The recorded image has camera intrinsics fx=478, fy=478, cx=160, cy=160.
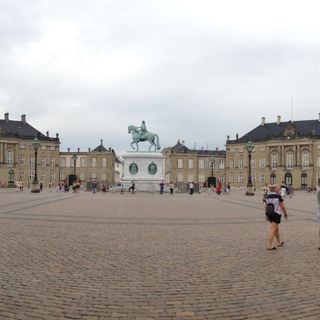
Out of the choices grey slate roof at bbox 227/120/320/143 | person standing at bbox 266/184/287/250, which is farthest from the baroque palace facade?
person standing at bbox 266/184/287/250

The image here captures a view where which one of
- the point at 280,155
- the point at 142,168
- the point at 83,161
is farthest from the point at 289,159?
the point at 142,168

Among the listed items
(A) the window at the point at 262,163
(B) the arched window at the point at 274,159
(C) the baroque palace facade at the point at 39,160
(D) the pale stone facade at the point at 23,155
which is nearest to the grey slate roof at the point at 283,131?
(B) the arched window at the point at 274,159

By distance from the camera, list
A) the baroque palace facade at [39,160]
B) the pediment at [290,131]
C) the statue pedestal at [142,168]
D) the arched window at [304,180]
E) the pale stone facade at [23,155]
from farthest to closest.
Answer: the baroque palace facade at [39,160], the pale stone facade at [23,155], the pediment at [290,131], the arched window at [304,180], the statue pedestal at [142,168]

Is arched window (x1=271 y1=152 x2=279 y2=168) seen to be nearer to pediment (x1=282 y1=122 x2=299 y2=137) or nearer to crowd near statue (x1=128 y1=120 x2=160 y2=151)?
pediment (x1=282 y1=122 x2=299 y2=137)

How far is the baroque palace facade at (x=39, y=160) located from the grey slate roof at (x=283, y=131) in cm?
3711

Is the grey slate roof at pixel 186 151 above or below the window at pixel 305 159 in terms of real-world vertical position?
above

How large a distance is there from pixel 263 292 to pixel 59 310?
3019 mm

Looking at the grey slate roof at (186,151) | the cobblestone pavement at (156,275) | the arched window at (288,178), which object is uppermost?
the grey slate roof at (186,151)

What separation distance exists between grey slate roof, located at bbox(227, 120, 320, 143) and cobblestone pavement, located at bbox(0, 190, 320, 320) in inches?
3841

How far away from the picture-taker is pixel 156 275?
8.32m

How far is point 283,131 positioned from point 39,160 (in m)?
58.6

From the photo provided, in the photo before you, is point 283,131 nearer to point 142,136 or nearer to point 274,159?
point 274,159

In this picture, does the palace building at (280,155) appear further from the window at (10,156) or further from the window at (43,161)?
the window at (10,156)

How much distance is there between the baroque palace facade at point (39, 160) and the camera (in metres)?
110
